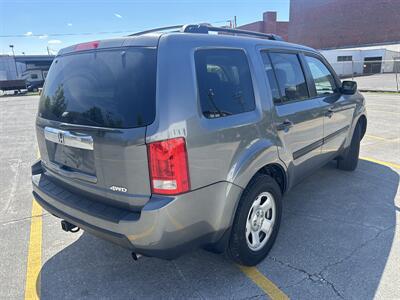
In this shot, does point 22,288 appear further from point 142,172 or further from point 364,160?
point 364,160

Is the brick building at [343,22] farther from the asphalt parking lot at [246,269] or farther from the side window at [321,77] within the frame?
the asphalt parking lot at [246,269]

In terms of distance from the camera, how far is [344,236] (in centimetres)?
322

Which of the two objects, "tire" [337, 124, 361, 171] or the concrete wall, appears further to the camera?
the concrete wall

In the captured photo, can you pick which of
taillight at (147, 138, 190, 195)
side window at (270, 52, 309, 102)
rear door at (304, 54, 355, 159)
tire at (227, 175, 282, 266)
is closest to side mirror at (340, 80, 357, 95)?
rear door at (304, 54, 355, 159)

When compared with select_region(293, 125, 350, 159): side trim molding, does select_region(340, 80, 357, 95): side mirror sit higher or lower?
higher

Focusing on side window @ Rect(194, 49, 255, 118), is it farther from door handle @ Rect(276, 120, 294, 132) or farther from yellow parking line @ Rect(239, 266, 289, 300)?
yellow parking line @ Rect(239, 266, 289, 300)

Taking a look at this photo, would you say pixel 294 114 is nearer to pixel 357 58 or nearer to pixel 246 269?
pixel 246 269

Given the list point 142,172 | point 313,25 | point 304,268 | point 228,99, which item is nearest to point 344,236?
point 304,268

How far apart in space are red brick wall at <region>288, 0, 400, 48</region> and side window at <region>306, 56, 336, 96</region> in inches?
1892

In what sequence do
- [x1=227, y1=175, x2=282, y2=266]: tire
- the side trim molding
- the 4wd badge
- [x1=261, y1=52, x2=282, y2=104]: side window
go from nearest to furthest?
the 4wd badge → [x1=227, y1=175, x2=282, y2=266]: tire → [x1=261, y1=52, x2=282, y2=104]: side window → the side trim molding

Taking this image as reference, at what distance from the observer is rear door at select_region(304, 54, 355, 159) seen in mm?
3800

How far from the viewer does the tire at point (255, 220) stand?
2.54 metres

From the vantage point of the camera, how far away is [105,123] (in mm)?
2178

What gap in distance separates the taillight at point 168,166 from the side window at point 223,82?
14.2 inches
